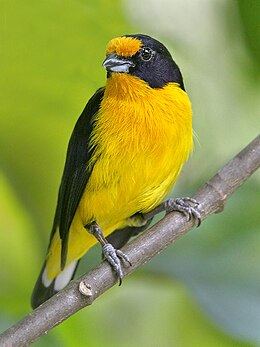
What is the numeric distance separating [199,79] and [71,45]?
756mm

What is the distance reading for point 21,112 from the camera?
2.45 metres

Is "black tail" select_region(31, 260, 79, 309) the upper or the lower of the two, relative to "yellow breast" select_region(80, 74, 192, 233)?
lower

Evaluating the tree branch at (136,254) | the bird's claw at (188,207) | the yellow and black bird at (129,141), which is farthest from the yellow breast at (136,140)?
the tree branch at (136,254)

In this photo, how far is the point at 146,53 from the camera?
9.04ft

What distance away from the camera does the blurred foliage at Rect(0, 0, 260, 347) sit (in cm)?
240

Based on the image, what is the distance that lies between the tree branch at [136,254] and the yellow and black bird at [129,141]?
3.4 inches

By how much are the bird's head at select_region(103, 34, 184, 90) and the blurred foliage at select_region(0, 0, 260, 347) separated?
5 centimetres

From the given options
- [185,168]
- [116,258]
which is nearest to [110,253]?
[116,258]

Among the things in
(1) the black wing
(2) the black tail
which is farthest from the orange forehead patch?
(2) the black tail

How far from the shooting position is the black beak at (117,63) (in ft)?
8.42

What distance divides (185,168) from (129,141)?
40 centimetres

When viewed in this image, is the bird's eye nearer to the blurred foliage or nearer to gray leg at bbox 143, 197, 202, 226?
the blurred foliage

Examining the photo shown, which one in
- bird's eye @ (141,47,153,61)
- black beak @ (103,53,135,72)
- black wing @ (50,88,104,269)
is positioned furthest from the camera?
black wing @ (50,88,104,269)

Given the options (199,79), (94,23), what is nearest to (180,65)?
(199,79)
